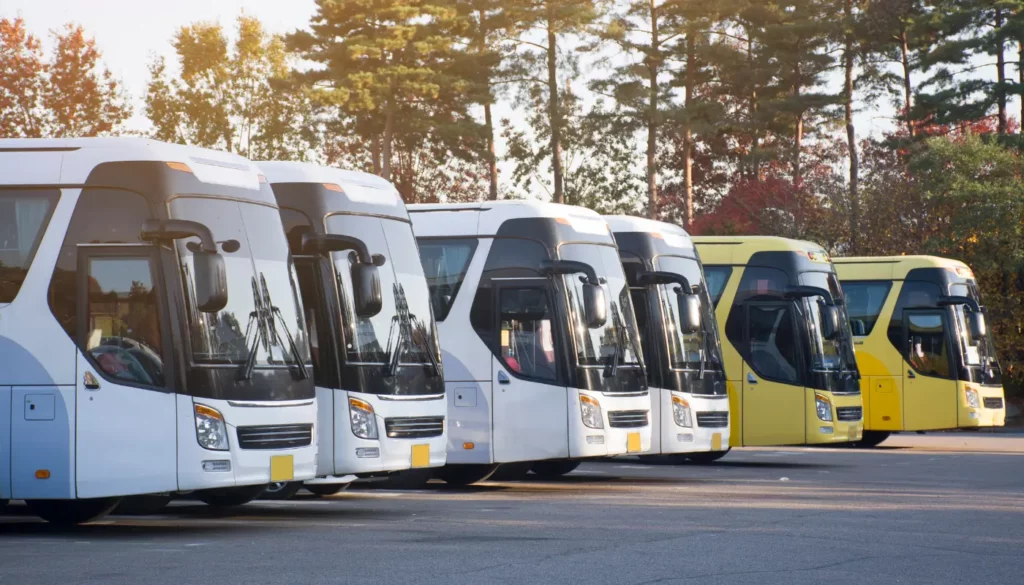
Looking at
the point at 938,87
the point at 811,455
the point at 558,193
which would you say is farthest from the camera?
the point at 558,193

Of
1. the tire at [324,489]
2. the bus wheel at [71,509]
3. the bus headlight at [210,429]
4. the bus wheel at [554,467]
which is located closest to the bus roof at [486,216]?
the tire at [324,489]

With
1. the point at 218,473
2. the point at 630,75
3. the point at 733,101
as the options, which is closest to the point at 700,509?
the point at 218,473

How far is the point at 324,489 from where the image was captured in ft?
56.5

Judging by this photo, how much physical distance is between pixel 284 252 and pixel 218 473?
2.02m

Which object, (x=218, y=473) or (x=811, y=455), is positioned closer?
(x=218, y=473)

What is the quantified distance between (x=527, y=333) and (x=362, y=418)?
359 cm

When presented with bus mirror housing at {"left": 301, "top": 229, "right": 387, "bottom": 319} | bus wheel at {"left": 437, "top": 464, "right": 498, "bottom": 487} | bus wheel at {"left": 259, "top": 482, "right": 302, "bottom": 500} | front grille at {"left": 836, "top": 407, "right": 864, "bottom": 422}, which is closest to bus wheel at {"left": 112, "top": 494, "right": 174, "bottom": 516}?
bus wheel at {"left": 259, "top": 482, "right": 302, "bottom": 500}

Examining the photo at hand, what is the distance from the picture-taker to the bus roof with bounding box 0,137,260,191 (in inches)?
487

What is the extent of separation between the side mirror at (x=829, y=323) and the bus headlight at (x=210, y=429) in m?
12.8

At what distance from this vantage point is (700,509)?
1498 centimetres

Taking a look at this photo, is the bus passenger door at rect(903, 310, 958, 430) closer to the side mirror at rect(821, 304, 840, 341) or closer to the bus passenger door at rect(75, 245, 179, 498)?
the side mirror at rect(821, 304, 840, 341)

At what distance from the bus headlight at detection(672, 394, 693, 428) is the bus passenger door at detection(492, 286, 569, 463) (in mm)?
3136

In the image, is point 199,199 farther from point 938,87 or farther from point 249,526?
point 938,87

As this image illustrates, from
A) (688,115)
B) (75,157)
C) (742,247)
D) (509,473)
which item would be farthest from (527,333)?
(688,115)
